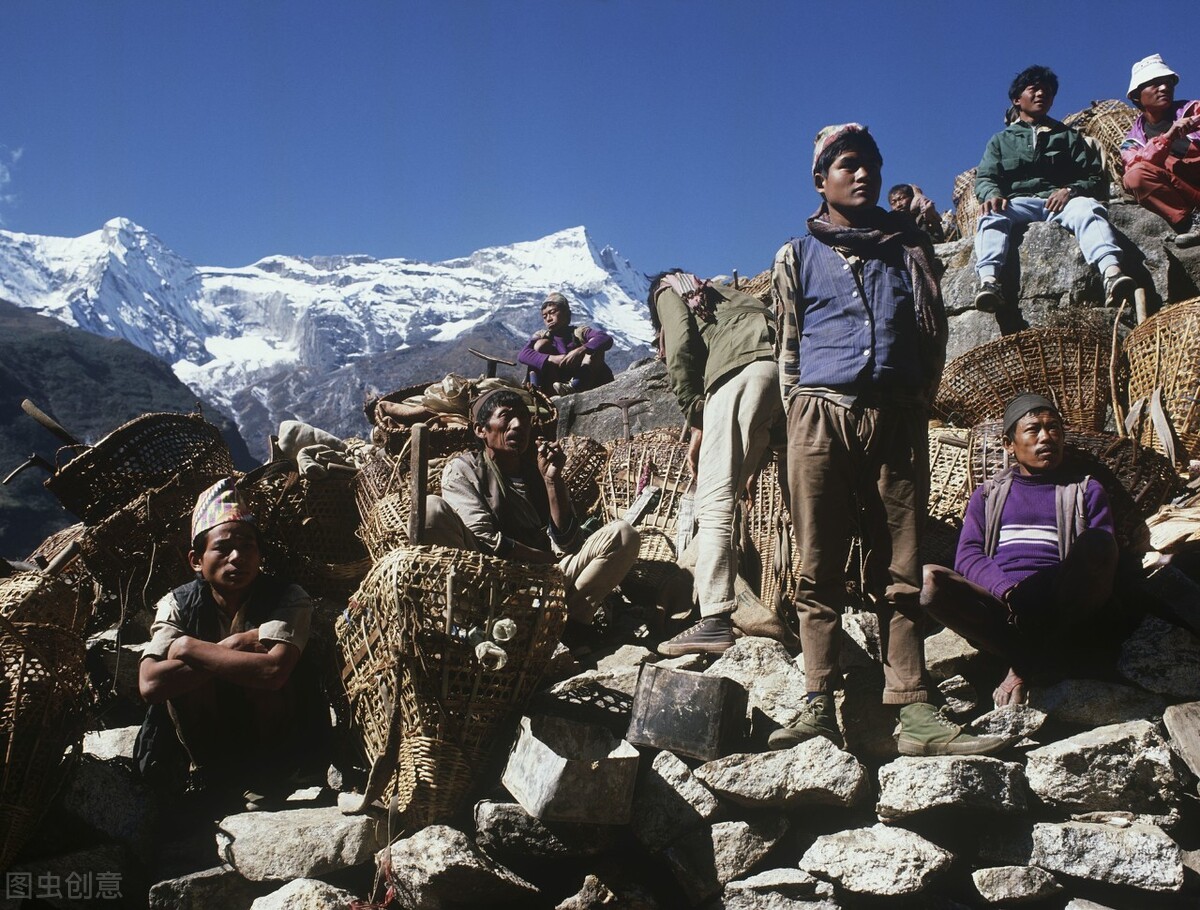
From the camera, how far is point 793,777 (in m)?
3.65

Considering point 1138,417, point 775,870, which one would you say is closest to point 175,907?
point 775,870

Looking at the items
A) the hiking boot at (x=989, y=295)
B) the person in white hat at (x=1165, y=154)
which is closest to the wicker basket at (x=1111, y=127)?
the person in white hat at (x=1165, y=154)

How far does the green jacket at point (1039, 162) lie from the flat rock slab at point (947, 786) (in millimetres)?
6397

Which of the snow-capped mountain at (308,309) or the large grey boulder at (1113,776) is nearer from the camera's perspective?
the large grey boulder at (1113,776)

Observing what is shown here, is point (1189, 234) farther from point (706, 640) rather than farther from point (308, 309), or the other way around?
point (308, 309)

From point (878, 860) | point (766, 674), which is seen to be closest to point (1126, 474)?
point (766, 674)

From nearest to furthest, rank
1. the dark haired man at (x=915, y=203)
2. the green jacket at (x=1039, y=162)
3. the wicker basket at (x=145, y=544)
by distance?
the wicker basket at (x=145, y=544) → the green jacket at (x=1039, y=162) → the dark haired man at (x=915, y=203)

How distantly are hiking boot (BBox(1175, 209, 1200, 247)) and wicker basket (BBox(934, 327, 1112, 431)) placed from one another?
248cm

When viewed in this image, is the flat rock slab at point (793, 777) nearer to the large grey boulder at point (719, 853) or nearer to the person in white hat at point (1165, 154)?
the large grey boulder at point (719, 853)

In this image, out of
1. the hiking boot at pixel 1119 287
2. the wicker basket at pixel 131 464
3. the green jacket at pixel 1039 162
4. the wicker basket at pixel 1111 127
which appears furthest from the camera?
the wicker basket at pixel 1111 127

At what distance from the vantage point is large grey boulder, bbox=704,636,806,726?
13.6 feet

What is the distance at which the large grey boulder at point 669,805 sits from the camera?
12.5 feet

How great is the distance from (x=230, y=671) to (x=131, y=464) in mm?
2373

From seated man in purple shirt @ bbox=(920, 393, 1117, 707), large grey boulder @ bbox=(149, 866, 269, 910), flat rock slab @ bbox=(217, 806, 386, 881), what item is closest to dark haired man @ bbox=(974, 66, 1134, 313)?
seated man in purple shirt @ bbox=(920, 393, 1117, 707)
